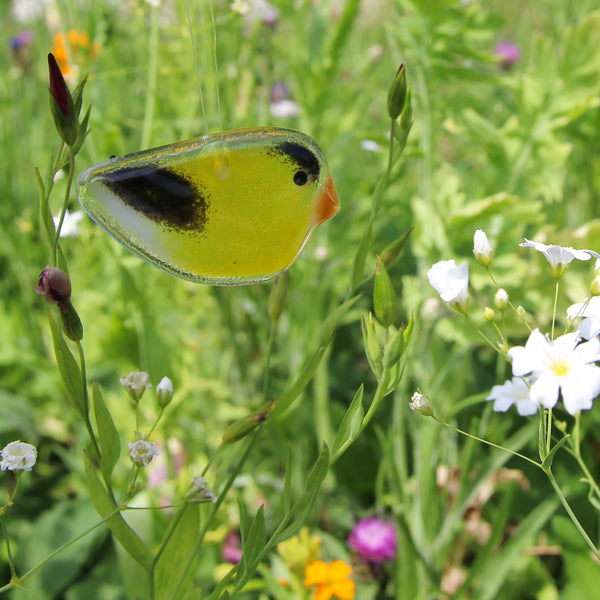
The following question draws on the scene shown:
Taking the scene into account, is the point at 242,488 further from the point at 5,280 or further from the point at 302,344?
the point at 5,280

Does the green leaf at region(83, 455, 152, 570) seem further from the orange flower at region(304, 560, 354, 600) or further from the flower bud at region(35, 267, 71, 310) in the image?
the orange flower at region(304, 560, 354, 600)

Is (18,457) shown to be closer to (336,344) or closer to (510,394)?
(510,394)

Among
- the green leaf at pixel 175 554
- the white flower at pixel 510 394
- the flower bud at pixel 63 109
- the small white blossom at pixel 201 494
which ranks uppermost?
the flower bud at pixel 63 109

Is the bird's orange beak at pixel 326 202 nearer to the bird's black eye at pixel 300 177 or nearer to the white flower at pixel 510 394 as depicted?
the bird's black eye at pixel 300 177

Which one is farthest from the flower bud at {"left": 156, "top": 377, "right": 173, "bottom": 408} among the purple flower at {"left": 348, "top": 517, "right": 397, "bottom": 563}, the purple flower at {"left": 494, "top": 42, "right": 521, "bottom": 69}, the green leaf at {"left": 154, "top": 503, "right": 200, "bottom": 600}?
the purple flower at {"left": 494, "top": 42, "right": 521, "bottom": 69}

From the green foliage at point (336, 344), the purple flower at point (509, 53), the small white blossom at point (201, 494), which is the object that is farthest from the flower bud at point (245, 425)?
the purple flower at point (509, 53)

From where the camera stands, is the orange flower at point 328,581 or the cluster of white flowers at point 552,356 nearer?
the cluster of white flowers at point 552,356
